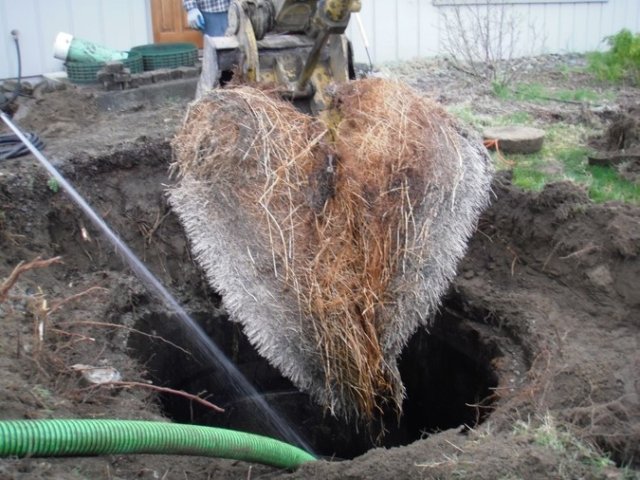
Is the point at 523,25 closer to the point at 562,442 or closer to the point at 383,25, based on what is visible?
the point at 383,25

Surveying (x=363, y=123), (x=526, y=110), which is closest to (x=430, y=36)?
(x=526, y=110)

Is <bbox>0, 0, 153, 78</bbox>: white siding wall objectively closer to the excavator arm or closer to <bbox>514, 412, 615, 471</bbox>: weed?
the excavator arm

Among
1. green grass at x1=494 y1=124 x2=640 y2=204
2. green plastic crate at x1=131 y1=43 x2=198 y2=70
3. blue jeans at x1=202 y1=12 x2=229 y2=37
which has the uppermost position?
blue jeans at x1=202 y1=12 x2=229 y2=37

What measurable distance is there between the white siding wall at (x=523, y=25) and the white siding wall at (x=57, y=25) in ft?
8.73

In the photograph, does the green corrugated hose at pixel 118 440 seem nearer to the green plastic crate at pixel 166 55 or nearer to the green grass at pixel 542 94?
the green plastic crate at pixel 166 55

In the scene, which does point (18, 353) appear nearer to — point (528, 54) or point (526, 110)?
point (526, 110)

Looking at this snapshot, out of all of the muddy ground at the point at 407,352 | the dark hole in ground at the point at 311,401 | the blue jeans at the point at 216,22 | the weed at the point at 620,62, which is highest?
the blue jeans at the point at 216,22

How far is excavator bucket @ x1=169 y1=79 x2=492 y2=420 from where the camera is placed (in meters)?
3.61

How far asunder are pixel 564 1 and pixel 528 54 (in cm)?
92

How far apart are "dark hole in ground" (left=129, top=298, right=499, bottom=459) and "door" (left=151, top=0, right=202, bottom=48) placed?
4.60m

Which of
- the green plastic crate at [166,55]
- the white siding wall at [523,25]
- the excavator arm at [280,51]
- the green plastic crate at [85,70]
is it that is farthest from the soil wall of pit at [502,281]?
the white siding wall at [523,25]

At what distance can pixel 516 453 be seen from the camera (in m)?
2.76

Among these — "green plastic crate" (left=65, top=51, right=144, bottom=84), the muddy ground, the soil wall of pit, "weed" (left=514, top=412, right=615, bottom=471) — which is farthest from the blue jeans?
"weed" (left=514, top=412, right=615, bottom=471)

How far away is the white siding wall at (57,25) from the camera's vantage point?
300 inches
